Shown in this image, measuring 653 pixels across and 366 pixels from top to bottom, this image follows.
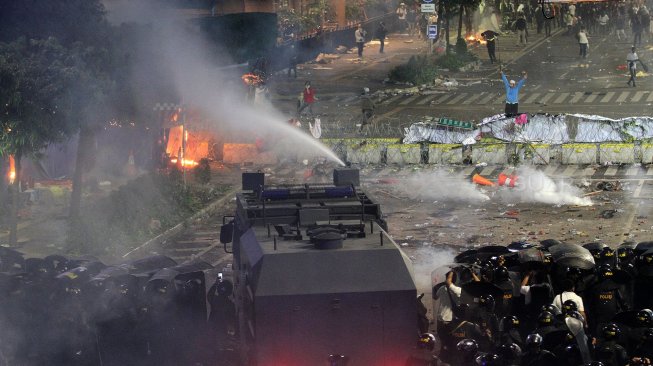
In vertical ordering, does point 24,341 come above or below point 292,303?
below

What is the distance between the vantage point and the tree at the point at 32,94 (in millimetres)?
22359

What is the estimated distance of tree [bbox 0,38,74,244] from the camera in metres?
22.4

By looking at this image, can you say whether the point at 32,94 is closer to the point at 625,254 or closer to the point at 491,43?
the point at 625,254

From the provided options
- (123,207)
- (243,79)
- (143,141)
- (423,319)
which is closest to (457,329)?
(423,319)

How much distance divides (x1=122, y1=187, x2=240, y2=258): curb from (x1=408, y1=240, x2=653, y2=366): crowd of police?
913cm

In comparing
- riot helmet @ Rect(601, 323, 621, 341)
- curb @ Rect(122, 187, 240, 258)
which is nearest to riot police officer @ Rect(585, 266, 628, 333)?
riot helmet @ Rect(601, 323, 621, 341)

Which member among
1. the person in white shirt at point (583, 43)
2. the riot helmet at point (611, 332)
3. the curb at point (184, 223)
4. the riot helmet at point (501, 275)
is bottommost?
the curb at point (184, 223)

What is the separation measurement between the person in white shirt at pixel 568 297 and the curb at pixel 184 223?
1061 centimetres

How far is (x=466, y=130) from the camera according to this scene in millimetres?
33000

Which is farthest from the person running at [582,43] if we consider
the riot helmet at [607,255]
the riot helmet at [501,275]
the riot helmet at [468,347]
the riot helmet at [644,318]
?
the riot helmet at [468,347]

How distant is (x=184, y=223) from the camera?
26.3 m

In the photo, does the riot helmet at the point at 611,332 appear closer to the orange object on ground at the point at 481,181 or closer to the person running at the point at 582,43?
the orange object on ground at the point at 481,181

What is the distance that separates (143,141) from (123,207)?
20.0ft

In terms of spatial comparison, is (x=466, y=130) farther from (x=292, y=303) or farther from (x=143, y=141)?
(x=292, y=303)
